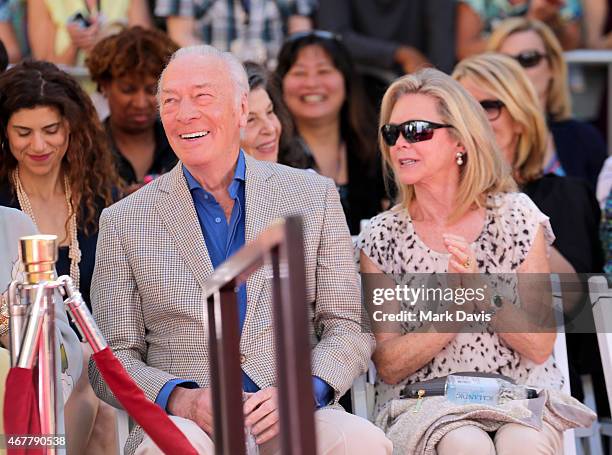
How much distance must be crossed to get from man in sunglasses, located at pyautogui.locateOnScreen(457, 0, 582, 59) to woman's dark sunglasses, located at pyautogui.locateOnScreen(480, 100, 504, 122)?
5.58 feet

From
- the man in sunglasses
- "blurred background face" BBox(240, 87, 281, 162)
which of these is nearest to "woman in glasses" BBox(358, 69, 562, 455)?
"blurred background face" BBox(240, 87, 281, 162)

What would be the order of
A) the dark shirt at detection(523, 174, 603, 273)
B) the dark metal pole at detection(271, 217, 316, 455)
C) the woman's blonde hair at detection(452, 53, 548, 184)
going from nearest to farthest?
the dark metal pole at detection(271, 217, 316, 455), the dark shirt at detection(523, 174, 603, 273), the woman's blonde hair at detection(452, 53, 548, 184)

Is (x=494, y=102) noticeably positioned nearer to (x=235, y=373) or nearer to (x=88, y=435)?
(x=88, y=435)

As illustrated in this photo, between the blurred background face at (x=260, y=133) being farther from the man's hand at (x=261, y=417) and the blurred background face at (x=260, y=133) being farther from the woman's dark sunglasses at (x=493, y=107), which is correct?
the man's hand at (x=261, y=417)

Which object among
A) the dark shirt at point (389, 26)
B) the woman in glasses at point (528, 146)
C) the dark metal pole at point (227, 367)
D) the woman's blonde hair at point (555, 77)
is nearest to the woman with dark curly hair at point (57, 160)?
the woman in glasses at point (528, 146)

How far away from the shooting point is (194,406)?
3.66 meters

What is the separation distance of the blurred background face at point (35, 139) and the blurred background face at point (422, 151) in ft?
4.39

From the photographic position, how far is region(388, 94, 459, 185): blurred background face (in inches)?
169

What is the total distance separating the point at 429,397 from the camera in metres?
3.98

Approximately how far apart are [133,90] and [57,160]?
2.97 ft

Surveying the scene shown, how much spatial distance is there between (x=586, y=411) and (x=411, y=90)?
4.32 ft

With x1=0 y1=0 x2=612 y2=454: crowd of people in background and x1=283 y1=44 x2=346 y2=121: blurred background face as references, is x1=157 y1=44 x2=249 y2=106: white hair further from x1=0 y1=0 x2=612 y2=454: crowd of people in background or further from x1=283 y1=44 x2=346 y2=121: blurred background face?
x1=283 y1=44 x2=346 y2=121: blurred background face

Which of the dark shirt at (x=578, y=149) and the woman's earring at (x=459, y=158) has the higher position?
the woman's earring at (x=459, y=158)

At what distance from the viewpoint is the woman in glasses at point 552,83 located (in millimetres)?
5980
